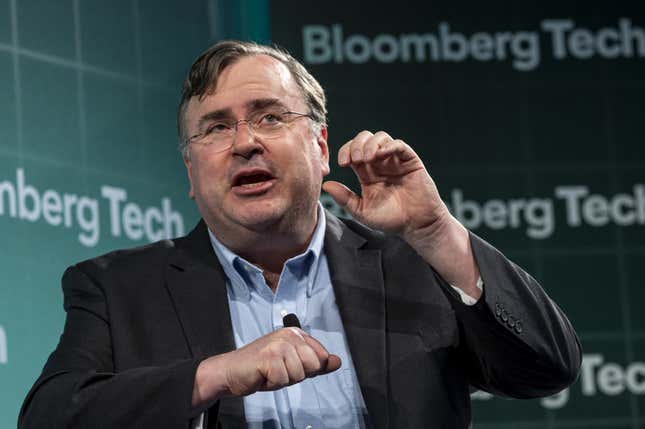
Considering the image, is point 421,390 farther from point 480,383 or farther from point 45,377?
point 45,377

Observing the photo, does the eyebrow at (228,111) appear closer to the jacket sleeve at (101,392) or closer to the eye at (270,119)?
the eye at (270,119)

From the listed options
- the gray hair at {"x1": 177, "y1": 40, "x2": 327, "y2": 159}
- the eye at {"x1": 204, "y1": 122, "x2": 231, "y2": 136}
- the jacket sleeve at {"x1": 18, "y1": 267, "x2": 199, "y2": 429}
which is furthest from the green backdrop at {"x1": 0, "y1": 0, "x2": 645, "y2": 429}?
the jacket sleeve at {"x1": 18, "y1": 267, "x2": 199, "y2": 429}

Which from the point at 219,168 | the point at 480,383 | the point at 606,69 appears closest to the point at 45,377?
the point at 219,168

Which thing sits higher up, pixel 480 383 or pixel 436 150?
pixel 436 150

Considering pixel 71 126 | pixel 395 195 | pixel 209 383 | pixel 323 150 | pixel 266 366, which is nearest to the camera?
pixel 266 366

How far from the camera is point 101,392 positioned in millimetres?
2408

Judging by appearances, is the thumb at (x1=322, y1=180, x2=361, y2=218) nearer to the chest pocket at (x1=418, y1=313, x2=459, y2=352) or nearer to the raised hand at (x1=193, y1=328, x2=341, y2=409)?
the chest pocket at (x1=418, y1=313, x2=459, y2=352)

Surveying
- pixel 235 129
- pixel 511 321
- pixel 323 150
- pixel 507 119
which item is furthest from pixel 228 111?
pixel 507 119

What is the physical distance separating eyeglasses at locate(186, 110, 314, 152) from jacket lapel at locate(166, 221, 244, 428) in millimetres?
263

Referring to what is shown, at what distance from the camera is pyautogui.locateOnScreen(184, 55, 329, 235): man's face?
2.77 meters

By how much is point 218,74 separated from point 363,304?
2.28ft

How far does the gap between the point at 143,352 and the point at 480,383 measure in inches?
31.9

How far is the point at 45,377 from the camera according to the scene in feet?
8.33

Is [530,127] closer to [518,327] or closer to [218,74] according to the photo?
[218,74]
